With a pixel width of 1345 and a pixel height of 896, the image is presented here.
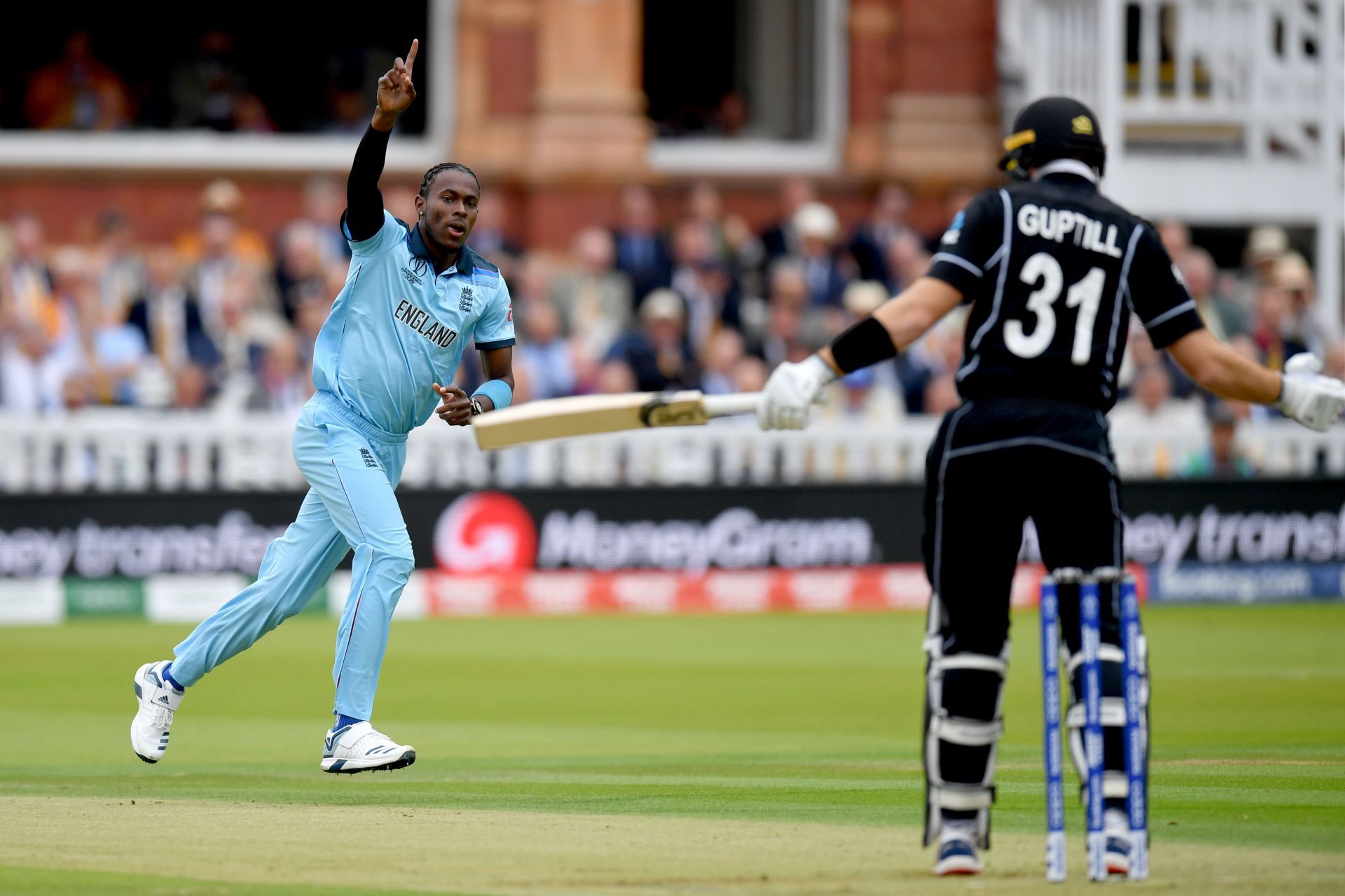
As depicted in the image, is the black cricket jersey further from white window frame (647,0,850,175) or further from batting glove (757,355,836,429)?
white window frame (647,0,850,175)

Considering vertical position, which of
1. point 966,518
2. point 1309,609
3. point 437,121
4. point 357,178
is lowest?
point 1309,609

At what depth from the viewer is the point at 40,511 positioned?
14.9 metres

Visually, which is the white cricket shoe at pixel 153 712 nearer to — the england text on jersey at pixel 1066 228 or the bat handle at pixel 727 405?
the bat handle at pixel 727 405

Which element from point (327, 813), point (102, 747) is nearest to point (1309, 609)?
point (102, 747)

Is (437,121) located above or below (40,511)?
above

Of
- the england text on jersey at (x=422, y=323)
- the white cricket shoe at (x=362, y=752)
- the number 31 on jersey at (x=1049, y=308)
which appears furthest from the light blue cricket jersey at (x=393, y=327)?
the number 31 on jersey at (x=1049, y=308)

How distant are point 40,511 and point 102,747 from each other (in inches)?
240

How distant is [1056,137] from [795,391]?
94cm

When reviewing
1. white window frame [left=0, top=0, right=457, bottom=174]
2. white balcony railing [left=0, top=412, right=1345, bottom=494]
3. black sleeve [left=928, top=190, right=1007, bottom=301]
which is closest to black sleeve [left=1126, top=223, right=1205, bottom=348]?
black sleeve [left=928, top=190, right=1007, bottom=301]

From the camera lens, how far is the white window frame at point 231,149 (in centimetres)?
1962

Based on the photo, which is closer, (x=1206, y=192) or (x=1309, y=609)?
(x=1309, y=609)

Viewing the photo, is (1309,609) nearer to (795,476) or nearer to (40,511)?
(795,476)

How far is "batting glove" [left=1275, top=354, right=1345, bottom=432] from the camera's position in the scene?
5.82 meters

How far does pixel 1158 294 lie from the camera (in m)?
5.68
